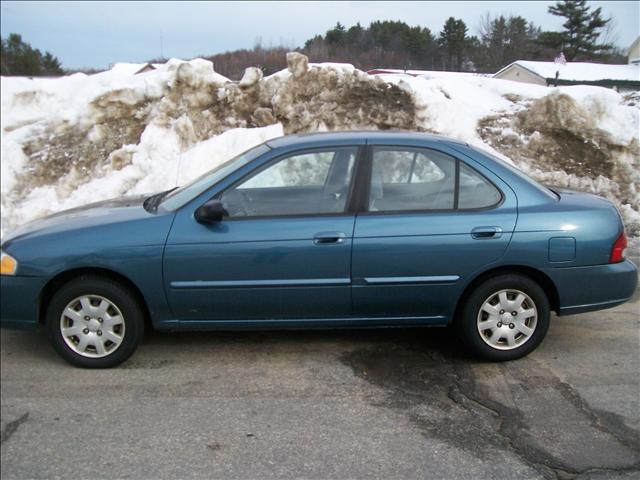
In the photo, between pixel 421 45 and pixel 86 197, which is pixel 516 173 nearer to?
pixel 421 45

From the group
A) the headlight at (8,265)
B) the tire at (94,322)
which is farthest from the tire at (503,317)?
the headlight at (8,265)

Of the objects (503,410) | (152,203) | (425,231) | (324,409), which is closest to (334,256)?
(425,231)

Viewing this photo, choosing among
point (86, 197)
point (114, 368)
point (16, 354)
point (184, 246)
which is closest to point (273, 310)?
point (184, 246)

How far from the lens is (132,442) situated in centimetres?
314

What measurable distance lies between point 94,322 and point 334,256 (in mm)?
1625

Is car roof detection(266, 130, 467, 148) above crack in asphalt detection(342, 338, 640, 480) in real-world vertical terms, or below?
above

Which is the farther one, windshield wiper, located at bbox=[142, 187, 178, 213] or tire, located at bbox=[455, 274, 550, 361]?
windshield wiper, located at bbox=[142, 187, 178, 213]

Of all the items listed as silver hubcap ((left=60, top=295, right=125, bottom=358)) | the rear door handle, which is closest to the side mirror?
silver hubcap ((left=60, top=295, right=125, bottom=358))

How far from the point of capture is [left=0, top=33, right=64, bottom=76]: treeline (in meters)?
A: 7.53

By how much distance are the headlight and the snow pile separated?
12.6 feet

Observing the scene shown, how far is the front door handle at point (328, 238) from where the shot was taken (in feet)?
12.6

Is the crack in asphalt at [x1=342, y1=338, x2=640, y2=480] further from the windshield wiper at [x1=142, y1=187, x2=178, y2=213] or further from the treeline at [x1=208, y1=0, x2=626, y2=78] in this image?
the treeline at [x1=208, y1=0, x2=626, y2=78]

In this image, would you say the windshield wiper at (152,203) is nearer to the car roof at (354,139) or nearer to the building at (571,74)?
the car roof at (354,139)

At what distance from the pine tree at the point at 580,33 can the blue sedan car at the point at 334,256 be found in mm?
5419
